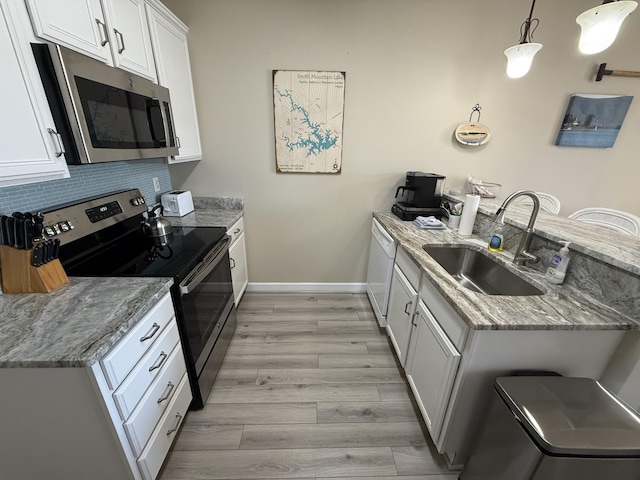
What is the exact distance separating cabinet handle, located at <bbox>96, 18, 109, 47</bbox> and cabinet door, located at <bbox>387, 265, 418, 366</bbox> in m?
2.06

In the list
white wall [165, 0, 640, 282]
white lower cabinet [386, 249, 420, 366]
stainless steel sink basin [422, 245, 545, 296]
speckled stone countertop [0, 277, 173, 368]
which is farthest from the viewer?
white wall [165, 0, 640, 282]

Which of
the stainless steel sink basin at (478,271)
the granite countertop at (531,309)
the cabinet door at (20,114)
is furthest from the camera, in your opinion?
the stainless steel sink basin at (478,271)

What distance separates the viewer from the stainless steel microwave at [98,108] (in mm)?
1002

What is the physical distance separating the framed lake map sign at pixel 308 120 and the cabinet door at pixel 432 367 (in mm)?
1562

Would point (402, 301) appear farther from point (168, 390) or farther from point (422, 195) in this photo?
point (168, 390)

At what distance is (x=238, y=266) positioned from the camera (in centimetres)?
240

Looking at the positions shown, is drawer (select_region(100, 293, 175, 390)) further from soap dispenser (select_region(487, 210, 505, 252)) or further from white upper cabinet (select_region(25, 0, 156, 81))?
soap dispenser (select_region(487, 210, 505, 252))

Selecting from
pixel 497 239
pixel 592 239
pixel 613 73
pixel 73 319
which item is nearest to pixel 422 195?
pixel 497 239

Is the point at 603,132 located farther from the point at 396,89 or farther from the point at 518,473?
the point at 518,473

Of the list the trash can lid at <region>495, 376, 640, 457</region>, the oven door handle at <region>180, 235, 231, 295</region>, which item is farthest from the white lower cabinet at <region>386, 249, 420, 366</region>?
the oven door handle at <region>180, 235, 231, 295</region>

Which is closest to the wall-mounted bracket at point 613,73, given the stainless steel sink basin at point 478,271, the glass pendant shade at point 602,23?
the glass pendant shade at point 602,23

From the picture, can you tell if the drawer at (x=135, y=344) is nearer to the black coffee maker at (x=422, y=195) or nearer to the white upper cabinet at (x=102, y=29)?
the white upper cabinet at (x=102, y=29)

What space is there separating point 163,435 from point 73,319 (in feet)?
2.25

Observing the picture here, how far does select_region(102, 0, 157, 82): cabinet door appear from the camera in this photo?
4.19 ft
